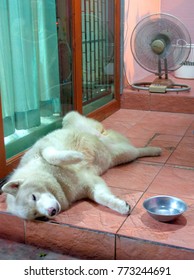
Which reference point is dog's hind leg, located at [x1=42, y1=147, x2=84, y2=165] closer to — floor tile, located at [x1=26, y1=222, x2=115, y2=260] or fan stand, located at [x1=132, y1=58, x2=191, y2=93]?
floor tile, located at [x1=26, y1=222, x2=115, y2=260]

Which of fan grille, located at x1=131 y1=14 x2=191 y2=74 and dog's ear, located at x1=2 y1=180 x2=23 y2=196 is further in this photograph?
fan grille, located at x1=131 y1=14 x2=191 y2=74

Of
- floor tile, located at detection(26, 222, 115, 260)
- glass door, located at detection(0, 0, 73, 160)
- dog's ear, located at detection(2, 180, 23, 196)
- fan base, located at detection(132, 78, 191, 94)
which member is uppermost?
glass door, located at detection(0, 0, 73, 160)

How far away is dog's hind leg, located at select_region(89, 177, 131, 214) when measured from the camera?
84.7 inches

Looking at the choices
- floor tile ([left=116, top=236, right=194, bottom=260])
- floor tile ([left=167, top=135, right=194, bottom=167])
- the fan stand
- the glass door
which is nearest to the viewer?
floor tile ([left=116, top=236, right=194, bottom=260])

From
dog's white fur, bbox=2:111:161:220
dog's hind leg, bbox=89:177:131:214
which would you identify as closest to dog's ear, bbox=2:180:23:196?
dog's white fur, bbox=2:111:161:220

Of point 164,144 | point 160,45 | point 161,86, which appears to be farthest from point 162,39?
point 164,144

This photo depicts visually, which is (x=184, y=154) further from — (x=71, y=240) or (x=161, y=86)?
(x=161, y=86)

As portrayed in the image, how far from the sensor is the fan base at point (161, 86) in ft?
15.3

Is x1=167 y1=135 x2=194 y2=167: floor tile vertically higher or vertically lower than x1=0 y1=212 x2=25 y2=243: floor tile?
higher

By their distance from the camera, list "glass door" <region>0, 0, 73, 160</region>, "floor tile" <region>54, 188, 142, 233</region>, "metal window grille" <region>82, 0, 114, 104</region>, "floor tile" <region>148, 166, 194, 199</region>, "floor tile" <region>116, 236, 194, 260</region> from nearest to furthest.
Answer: "floor tile" <region>116, 236, 194, 260</region> → "floor tile" <region>54, 188, 142, 233</region> → "floor tile" <region>148, 166, 194, 199</region> → "glass door" <region>0, 0, 73, 160</region> → "metal window grille" <region>82, 0, 114, 104</region>

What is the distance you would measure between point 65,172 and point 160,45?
2.78 meters

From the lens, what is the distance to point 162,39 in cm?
454

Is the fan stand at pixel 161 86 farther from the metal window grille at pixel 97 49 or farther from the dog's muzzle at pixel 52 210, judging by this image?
the dog's muzzle at pixel 52 210

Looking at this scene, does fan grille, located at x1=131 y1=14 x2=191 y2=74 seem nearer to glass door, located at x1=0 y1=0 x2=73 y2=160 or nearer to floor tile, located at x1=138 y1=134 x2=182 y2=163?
floor tile, located at x1=138 y1=134 x2=182 y2=163
